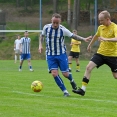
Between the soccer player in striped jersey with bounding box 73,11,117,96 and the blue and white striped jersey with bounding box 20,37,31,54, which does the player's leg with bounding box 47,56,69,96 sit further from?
the blue and white striped jersey with bounding box 20,37,31,54

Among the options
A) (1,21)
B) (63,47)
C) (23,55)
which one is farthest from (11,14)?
(63,47)

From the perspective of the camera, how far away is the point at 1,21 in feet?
157

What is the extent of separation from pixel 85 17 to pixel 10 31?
8.96 metres

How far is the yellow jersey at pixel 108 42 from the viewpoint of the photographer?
12211 mm

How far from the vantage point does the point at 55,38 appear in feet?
41.6

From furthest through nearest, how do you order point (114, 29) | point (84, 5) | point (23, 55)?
point (84, 5)
point (23, 55)
point (114, 29)

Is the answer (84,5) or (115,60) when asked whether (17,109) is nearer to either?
(115,60)

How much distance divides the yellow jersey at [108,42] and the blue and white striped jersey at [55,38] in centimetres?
79

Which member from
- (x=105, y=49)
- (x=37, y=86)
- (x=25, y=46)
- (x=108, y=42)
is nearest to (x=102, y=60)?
(x=105, y=49)

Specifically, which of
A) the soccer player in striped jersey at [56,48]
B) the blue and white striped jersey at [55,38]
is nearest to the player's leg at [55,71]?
the soccer player in striped jersey at [56,48]

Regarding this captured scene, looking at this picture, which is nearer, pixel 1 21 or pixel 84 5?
pixel 1 21

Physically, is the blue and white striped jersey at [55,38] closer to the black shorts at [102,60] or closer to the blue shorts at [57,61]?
the blue shorts at [57,61]

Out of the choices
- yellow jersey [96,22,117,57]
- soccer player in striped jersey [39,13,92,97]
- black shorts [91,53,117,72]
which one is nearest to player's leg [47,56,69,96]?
soccer player in striped jersey [39,13,92,97]

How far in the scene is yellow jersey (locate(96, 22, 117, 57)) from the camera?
12211mm
